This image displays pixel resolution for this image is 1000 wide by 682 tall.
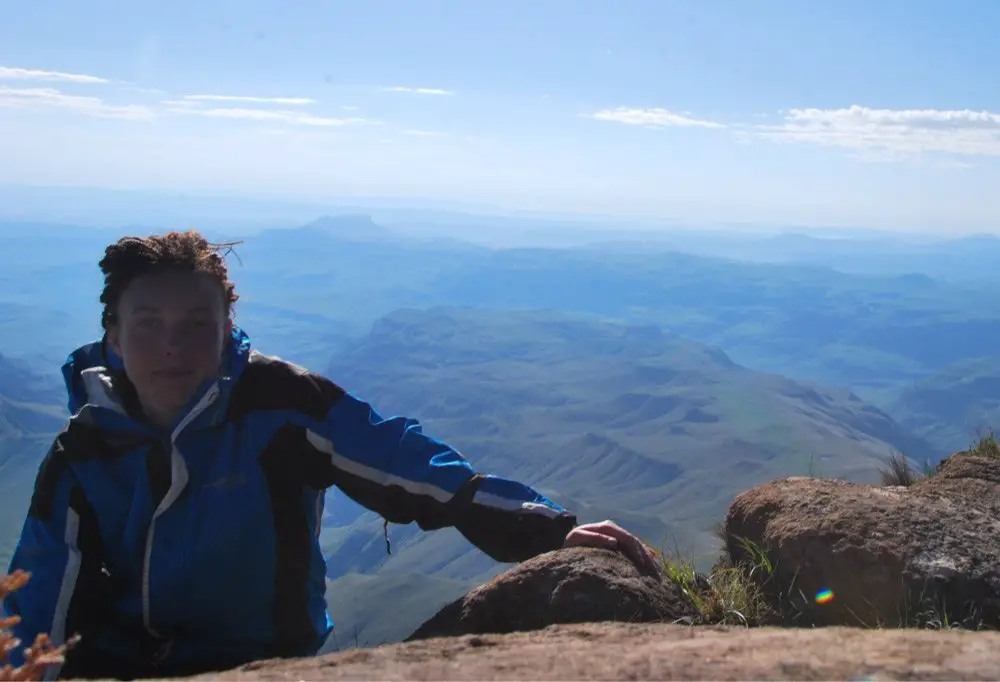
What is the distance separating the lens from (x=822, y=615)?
3740 millimetres

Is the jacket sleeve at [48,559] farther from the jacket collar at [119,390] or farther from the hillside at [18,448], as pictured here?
the hillside at [18,448]

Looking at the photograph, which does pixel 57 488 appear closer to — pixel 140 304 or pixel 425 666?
pixel 140 304

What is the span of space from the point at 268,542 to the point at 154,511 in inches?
18.8

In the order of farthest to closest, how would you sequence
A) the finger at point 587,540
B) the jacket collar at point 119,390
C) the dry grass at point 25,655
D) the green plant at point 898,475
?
the green plant at point 898,475 < the finger at point 587,540 < the jacket collar at point 119,390 < the dry grass at point 25,655

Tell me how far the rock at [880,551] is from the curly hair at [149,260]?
3.10 meters

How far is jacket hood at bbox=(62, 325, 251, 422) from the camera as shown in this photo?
341cm

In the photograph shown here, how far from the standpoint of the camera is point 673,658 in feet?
8.05

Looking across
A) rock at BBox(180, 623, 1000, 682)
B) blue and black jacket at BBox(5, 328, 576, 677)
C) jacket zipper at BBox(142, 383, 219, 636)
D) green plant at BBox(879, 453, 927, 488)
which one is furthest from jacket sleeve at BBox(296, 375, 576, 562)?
green plant at BBox(879, 453, 927, 488)

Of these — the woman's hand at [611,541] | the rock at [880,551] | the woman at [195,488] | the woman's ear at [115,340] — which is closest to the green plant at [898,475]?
the rock at [880,551]

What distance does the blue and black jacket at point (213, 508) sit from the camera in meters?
3.24

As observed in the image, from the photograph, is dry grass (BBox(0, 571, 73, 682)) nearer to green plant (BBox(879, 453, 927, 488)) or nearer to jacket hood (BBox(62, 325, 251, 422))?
jacket hood (BBox(62, 325, 251, 422))

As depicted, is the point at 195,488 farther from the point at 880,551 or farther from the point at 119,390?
the point at 880,551

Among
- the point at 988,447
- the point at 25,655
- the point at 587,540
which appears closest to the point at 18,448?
the point at 587,540

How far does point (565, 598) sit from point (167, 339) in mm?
2058
